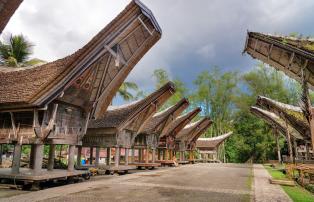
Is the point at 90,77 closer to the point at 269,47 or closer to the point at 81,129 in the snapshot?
the point at 81,129

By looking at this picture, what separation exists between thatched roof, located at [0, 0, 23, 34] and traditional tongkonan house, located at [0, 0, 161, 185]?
5.69m

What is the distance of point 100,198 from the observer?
24.1 feet

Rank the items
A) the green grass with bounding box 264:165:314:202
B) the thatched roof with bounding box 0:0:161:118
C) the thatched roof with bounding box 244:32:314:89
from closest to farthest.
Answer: the thatched roof with bounding box 244:32:314:89 < the green grass with bounding box 264:165:314:202 < the thatched roof with bounding box 0:0:161:118

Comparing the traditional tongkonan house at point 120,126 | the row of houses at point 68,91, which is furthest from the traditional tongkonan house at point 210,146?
the row of houses at point 68,91

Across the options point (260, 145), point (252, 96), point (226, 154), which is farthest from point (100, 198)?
point (226, 154)

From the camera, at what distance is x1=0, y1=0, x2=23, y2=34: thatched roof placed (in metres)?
3.92

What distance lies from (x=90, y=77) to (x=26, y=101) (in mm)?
3313

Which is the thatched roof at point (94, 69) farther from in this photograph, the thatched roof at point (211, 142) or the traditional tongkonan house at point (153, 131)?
the thatched roof at point (211, 142)

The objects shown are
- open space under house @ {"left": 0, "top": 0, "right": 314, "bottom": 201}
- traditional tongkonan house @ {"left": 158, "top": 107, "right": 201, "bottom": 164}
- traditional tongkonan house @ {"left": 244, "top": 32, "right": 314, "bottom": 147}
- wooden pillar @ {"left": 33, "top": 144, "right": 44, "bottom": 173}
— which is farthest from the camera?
traditional tongkonan house @ {"left": 158, "top": 107, "right": 201, "bottom": 164}

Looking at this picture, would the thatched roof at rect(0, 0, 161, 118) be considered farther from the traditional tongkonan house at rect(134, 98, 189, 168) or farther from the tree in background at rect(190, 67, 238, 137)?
the tree in background at rect(190, 67, 238, 137)

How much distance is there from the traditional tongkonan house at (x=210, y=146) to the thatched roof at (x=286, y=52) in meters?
32.2

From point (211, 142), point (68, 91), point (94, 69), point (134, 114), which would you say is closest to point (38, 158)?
point (68, 91)

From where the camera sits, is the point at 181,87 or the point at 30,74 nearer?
the point at 30,74

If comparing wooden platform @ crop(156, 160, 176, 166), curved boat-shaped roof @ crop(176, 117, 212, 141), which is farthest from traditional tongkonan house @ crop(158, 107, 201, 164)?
curved boat-shaped roof @ crop(176, 117, 212, 141)
